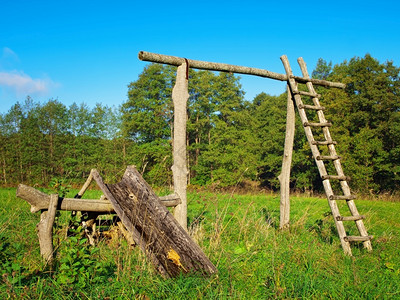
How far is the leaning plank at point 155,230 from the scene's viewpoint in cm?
344

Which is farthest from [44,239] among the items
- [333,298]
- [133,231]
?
[333,298]

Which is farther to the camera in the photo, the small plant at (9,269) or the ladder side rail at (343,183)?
the ladder side rail at (343,183)

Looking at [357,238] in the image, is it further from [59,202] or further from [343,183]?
[59,202]

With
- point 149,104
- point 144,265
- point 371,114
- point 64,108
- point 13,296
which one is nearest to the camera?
point 13,296

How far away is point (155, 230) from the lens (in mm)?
3775

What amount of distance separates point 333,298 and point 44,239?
365cm

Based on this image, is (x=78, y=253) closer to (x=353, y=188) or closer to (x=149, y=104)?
(x=353, y=188)

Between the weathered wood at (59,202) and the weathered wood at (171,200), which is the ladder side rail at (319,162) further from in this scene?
the weathered wood at (59,202)

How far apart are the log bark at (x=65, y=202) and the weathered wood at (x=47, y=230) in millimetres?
108

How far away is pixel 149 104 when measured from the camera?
Answer: 36.1 m

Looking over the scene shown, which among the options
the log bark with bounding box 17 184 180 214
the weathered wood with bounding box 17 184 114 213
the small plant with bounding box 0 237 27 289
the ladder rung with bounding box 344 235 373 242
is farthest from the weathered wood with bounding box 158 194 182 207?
the ladder rung with bounding box 344 235 373 242

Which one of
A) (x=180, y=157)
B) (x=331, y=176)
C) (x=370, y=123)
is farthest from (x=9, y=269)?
(x=370, y=123)

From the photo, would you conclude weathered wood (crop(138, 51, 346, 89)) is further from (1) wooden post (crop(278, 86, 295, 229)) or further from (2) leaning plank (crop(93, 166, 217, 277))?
(2) leaning plank (crop(93, 166, 217, 277))

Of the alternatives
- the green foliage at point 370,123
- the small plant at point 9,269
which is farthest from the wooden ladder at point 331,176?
the green foliage at point 370,123
